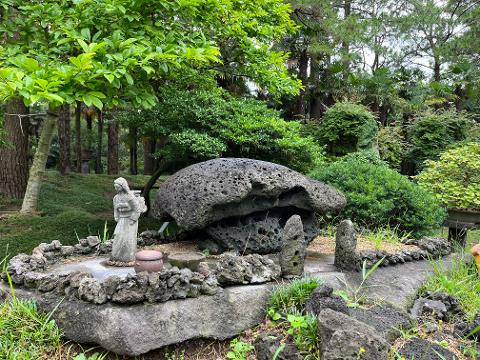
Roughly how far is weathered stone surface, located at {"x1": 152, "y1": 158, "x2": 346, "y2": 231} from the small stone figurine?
0.69 m

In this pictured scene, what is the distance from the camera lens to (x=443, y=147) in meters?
13.2

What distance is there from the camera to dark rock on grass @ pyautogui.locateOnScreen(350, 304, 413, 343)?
12.1 ft

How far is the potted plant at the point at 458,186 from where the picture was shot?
24.7 feet

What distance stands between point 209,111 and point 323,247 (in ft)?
9.81

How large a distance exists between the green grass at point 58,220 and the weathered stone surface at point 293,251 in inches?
140

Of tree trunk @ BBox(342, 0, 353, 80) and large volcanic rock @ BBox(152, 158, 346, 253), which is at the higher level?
tree trunk @ BBox(342, 0, 353, 80)

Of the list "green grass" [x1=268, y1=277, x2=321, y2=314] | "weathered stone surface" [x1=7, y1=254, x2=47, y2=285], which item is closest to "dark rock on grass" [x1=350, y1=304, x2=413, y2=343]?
"green grass" [x1=268, y1=277, x2=321, y2=314]

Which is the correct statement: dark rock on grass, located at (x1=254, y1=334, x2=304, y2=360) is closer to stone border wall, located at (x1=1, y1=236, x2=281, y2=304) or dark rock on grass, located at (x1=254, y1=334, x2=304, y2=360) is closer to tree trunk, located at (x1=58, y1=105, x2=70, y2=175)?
stone border wall, located at (x1=1, y1=236, x2=281, y2=304)

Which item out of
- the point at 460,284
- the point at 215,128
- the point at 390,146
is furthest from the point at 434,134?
the point at 460,284

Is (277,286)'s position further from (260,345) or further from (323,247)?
(323,247)

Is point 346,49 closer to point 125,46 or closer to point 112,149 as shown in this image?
point 112,149

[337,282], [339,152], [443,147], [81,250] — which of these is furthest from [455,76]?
[81,250]

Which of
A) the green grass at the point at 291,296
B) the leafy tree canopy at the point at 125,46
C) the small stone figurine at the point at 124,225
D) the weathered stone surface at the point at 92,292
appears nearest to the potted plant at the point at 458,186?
the leafy tree canopy at the point at 125,46

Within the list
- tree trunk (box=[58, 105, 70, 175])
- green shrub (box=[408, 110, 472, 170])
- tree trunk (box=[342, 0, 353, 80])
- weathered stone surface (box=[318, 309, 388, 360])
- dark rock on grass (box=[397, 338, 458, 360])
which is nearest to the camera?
weathered stone surface (box=[318, 309, 388, 360])
